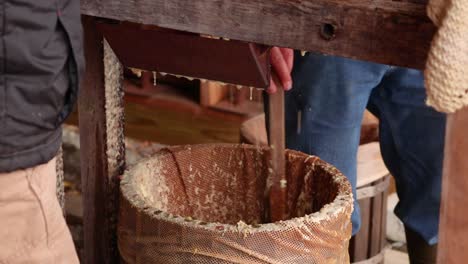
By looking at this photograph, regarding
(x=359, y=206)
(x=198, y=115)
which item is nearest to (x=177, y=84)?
(x=198, y=115)

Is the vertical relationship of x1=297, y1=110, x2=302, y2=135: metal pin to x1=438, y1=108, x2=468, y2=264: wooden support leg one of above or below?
below

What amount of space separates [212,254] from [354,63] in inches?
26.4

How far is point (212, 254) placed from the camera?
5.08 feet

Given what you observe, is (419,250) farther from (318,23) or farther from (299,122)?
(318,23)

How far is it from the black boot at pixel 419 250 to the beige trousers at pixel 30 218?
3.49 feet

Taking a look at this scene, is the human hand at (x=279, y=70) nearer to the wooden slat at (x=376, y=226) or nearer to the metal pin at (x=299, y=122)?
the metal pin at (x=299, y=122)

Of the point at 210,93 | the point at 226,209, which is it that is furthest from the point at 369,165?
the point at 210,93

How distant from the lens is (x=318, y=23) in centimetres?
136

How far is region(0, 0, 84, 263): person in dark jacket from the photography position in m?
1.28

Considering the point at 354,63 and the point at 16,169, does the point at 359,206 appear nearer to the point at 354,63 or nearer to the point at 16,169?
the point at 354,63

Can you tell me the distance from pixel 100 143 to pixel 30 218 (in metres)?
0.49

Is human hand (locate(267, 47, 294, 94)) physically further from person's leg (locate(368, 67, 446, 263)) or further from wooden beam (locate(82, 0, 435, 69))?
person's leg (locate(368, 67, 446, 263))

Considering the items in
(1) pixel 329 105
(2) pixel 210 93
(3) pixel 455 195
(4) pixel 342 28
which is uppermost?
(4) pixel 342 28

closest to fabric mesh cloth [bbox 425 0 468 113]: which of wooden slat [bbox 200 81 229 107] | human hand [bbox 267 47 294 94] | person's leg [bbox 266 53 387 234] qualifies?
human hand [bbox 267 47 294 94]
